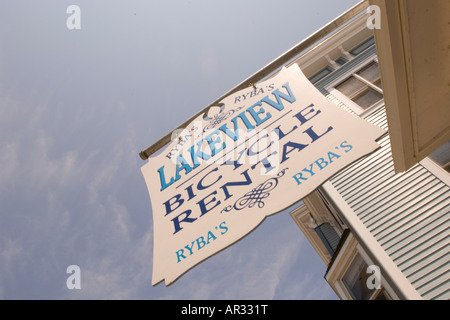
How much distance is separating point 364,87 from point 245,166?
6755mm

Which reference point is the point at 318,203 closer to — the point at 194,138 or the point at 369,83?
the point at 369,83

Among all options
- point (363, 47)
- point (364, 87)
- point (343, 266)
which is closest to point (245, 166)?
point (343, 266)

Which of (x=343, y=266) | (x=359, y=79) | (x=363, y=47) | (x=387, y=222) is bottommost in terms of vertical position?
(x=387, y=222)

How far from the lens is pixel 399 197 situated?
543cm

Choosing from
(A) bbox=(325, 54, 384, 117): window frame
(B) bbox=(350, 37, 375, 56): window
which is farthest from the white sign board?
(B) bbox=(350, 37, 375, 56): window

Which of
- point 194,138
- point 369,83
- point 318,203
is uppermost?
point 369,83

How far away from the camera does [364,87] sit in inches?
320

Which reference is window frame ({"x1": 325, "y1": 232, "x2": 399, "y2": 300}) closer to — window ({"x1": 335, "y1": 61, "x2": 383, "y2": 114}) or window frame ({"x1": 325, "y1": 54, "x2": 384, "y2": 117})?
window frame ({"x1": 325, "y1": 54, "x2": 384, "y2": 117})

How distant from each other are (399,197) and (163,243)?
453cm

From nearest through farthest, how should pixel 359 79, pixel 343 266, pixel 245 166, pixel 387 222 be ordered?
pixel 245 166
pixel 387 222
pixel 343 266
pixel 359 79

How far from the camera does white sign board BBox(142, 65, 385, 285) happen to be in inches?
85.2

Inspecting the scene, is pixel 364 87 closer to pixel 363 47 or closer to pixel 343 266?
pixel 363 47
